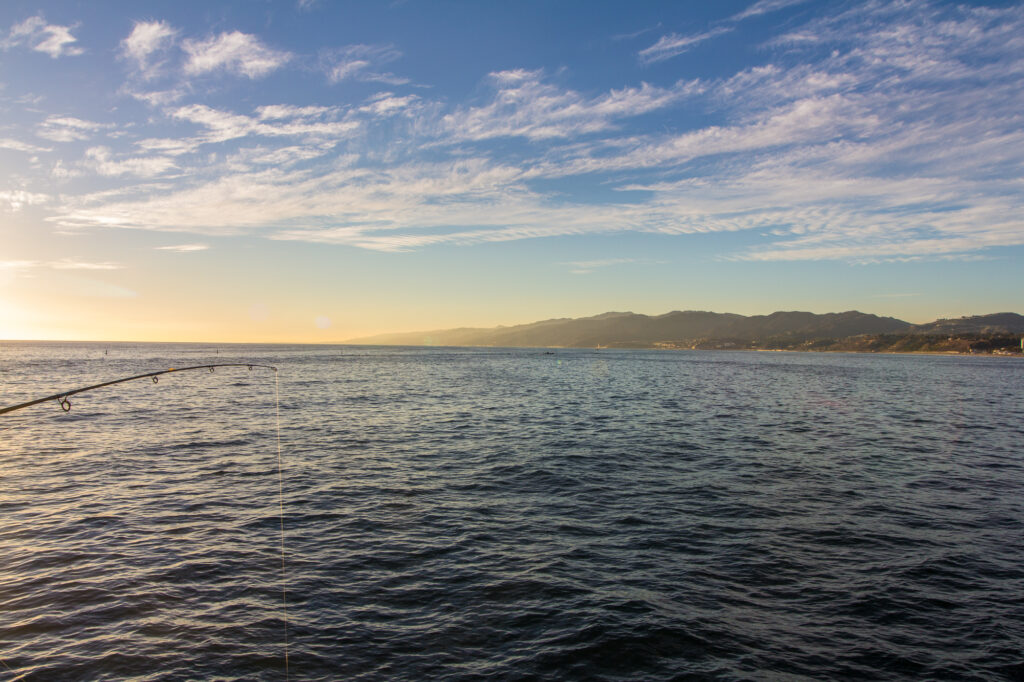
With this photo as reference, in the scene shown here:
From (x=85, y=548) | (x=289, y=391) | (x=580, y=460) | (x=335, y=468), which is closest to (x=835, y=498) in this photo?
(x=580, y=460)

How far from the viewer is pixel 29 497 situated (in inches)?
778

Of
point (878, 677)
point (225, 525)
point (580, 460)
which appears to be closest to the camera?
point (878, 677)

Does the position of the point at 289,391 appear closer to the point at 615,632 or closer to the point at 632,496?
the point at 632,496

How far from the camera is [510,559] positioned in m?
14.1

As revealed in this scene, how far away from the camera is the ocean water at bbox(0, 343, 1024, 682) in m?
10.0

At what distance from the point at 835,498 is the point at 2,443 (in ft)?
139

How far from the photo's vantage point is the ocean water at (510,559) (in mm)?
10023

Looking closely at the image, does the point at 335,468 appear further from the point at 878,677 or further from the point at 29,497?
the point at 878,677

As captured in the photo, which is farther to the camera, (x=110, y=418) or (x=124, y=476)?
(x=110, y=418)

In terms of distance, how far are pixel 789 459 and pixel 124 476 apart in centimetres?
3058

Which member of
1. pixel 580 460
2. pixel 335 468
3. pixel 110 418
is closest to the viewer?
pixel 335 468

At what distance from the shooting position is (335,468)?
80.2ft

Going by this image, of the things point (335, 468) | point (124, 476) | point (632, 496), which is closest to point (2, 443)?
point (124, 476)

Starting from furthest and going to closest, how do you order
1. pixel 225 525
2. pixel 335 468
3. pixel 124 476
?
pixel 335 468 < pixel 124 476 < pixel 225 525
